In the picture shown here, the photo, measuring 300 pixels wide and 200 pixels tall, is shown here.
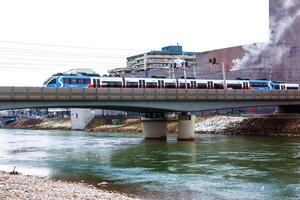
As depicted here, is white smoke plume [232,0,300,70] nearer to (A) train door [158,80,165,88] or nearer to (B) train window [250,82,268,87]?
(B) train window [250,82,268,87]

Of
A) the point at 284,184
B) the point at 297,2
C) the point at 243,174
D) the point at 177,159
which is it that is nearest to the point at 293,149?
the point at 177,159

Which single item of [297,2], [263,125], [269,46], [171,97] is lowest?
[263,125]

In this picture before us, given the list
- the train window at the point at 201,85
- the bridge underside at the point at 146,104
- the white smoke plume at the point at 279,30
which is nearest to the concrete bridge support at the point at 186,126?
the bridge underside at the point at 146,104

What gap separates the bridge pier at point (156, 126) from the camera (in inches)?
3588

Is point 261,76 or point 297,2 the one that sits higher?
point 297,2

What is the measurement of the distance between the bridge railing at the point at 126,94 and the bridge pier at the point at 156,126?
15.1m

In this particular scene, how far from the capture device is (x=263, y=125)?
102688mm

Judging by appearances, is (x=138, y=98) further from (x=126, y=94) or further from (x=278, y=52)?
(x=278, y=52)

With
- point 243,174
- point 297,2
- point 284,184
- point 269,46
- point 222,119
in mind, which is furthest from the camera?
point 269,46

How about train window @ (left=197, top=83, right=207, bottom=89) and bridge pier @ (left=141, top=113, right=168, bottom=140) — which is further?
bridge pier @ (left=141, top=113, right=168, bottom=140)

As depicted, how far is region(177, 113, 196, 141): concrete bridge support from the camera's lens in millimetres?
83062

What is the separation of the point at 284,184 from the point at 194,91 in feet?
147

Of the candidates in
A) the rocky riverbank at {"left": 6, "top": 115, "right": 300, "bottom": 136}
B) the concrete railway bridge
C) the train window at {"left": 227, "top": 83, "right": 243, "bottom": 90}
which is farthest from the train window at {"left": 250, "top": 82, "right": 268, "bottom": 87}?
the concrete railway bridge

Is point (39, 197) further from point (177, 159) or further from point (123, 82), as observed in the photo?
point (123, 82)
